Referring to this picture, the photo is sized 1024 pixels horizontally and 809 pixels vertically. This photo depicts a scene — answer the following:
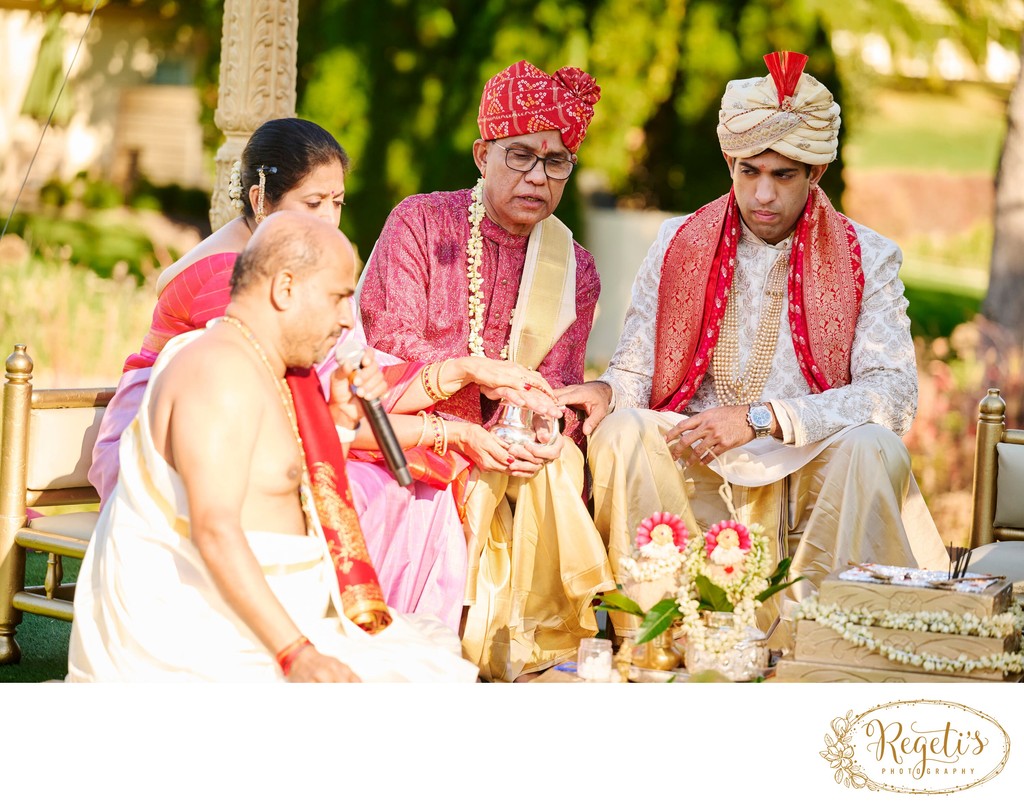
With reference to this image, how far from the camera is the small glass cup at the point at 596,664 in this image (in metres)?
3.50

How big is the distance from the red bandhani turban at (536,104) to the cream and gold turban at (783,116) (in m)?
0.48

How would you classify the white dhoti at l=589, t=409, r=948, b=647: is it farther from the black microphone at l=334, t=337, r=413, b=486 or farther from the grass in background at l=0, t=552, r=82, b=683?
the grass in background at l=0, t=552, r=82, b=683

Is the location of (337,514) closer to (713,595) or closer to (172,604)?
(172,604)

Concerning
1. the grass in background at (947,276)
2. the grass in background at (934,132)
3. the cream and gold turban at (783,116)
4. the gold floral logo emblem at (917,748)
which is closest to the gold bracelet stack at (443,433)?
the cream and gold turban at (783,116)

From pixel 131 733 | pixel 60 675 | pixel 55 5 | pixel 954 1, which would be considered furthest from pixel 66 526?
pixel 954 1

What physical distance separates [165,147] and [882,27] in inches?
293

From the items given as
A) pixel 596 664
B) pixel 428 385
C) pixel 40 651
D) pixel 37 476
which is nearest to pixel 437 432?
pixel 428 385

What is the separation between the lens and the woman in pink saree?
3.99 metres

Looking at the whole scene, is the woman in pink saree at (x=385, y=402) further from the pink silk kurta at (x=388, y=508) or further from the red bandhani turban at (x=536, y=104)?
the red bandhani turban at (x=536, y=104)

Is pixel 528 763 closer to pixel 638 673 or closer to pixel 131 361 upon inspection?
pixel 638 673

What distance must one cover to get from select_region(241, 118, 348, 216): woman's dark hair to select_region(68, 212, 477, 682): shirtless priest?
867 millimetres

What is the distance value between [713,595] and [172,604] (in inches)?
53.1

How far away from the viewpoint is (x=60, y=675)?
4449mm

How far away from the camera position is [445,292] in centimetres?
459
